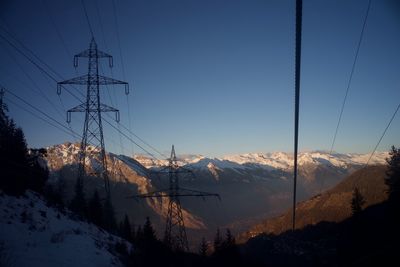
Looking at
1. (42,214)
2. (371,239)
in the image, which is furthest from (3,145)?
(371,239)

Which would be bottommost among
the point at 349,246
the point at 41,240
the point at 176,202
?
the point at 349,246

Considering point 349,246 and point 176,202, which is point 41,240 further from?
point 349,246

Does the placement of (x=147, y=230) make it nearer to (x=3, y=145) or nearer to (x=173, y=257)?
(x=173, y=257)

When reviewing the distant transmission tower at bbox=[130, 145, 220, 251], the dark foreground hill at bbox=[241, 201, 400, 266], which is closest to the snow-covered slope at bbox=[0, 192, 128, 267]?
the distant transmission tower at bbox=[130, 145, 220, 251]

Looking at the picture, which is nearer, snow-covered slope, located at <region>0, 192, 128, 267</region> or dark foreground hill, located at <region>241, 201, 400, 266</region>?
snow-covered slope, located at <region>0, 192, 128, 267</region>

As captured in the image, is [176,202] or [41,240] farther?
[176,202]

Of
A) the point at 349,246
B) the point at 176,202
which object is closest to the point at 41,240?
the point at 176,202

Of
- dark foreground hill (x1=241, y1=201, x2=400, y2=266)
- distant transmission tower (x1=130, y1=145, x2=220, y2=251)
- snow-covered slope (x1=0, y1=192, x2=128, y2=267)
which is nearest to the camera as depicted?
snow-covered slope (x1=0, y1=192, x2=128, y2=267)

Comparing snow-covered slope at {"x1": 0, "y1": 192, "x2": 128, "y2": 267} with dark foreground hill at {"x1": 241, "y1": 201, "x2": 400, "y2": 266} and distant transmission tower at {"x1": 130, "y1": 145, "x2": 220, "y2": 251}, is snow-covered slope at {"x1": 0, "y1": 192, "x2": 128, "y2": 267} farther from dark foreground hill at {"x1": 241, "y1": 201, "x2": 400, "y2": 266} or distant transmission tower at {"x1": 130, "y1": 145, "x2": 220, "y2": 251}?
dark foreground hill at {"x1": 241, "y1": 201, "x2": 400, "y2": 266}

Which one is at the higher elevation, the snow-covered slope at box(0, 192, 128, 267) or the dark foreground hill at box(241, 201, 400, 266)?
the snow-covered slope at box(0, 192, 128, 267)
